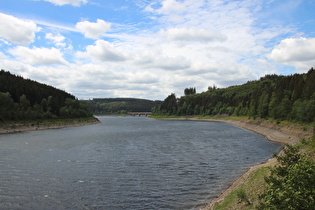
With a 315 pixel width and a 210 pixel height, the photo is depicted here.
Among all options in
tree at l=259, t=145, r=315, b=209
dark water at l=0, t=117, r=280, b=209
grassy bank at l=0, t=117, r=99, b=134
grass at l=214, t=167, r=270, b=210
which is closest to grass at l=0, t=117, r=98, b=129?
grassy bank at l=0, t=117, r=99, b=134

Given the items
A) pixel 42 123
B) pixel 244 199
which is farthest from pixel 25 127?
pixel 244 199

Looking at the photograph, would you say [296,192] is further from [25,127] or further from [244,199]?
[25,127]

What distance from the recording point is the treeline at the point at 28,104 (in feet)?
331

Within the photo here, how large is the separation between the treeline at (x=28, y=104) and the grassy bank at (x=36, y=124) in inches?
109

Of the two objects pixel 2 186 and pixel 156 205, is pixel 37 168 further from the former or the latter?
pixel 156 205

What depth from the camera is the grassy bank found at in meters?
90.2

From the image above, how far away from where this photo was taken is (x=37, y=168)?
33.5m

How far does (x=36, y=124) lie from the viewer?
10862 cm

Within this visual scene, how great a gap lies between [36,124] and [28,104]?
22679 mm

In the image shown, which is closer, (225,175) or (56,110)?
(225,175)

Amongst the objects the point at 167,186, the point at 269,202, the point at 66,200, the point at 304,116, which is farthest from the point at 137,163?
the point at 304,116

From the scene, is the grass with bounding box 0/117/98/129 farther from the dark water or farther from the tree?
the tree

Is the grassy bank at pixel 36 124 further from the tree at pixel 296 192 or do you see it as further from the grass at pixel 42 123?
→ the tree at pixel 296 192

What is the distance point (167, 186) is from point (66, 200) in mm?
9705
